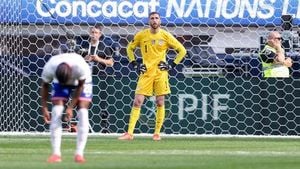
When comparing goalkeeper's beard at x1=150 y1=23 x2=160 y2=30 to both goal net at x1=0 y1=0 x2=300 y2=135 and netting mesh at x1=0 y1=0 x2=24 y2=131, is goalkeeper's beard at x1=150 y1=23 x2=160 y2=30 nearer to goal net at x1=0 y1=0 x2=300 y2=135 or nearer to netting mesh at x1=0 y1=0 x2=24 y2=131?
goal net at x1=0 y1=0 x2=300 y2=135

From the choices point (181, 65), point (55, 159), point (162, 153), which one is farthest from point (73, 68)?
point (181, 65)

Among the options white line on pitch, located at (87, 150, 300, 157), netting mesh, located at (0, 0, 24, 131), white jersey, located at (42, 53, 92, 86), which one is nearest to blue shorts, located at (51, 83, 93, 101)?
white jersey, located at (42, 53, 92, 86)

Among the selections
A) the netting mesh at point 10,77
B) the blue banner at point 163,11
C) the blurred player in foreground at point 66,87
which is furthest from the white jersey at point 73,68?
the blue banner at point 163,11

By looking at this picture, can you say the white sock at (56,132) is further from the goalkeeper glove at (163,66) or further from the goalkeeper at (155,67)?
the goalkeeper glove at (163,66)

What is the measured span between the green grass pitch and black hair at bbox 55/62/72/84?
3.05 ft

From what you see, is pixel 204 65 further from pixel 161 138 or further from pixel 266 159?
pixel 266 159

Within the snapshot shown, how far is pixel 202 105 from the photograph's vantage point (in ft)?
64.3

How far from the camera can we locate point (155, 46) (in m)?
17.9

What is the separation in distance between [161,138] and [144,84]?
3.18 ft

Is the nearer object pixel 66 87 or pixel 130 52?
pixel 66 87

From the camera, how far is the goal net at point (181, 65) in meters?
19.6

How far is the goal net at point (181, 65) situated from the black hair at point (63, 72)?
813 cm

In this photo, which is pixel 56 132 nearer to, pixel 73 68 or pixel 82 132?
pixel 82 132

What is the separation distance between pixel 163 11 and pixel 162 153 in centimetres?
730
